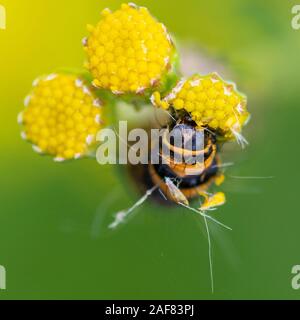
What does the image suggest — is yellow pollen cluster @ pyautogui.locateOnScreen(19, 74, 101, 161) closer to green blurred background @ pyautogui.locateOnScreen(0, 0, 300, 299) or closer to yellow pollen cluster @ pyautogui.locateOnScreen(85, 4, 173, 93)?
yellow pollen cluster @ pyautogui.locateOnScreen(85, 4, 173, 93)


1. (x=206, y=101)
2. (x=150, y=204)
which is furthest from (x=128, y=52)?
(x=150, y=204)

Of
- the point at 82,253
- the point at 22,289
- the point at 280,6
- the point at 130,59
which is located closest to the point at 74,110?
the point at 130,59

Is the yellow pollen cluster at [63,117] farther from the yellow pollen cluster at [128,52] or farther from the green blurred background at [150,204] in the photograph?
the green blurred background at [150,204]

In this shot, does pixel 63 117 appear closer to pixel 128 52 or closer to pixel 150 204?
pixel 128 52

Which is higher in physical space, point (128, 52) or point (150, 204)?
point (128, 52)
